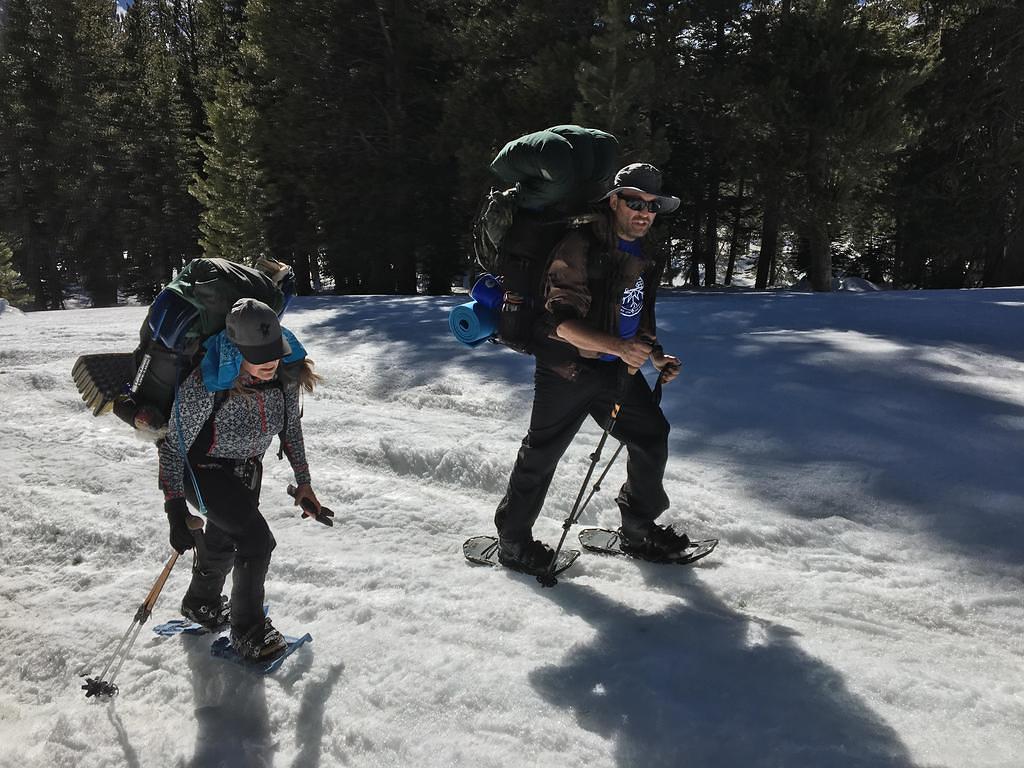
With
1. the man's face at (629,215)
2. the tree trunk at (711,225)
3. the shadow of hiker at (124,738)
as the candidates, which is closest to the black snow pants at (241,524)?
the shadow of hiker at (124,738)

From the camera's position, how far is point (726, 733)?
100 inches

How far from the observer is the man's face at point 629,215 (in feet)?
10.4

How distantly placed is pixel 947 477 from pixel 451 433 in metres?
3.56

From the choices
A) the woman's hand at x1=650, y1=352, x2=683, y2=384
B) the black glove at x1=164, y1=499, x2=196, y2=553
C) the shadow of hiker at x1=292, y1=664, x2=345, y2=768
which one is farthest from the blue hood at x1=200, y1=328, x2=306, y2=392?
the woman's hand at x1=650, y1=352, x2=683, y2=384

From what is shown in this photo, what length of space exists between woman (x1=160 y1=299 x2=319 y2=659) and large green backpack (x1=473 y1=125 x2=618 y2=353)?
1030mm

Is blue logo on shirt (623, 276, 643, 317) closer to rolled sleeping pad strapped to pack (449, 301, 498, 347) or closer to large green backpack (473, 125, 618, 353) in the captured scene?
large green backpack (473, 125, 618, 353)

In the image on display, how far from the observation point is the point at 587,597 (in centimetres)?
356

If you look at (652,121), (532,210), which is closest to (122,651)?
(532,210)

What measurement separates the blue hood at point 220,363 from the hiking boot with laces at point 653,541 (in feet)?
7.15

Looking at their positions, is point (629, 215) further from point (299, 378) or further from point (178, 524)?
point (178, 524)

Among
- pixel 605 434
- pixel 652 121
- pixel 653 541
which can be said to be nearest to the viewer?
pixel 605 434

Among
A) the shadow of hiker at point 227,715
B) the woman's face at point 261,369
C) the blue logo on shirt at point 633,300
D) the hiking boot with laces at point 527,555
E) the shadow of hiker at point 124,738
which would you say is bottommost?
the shadow of hiker at point 124,738

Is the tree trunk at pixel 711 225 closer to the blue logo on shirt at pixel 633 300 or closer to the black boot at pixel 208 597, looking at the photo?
the blue logo on shirt at pixel 633 300

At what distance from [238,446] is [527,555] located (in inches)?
63.5
